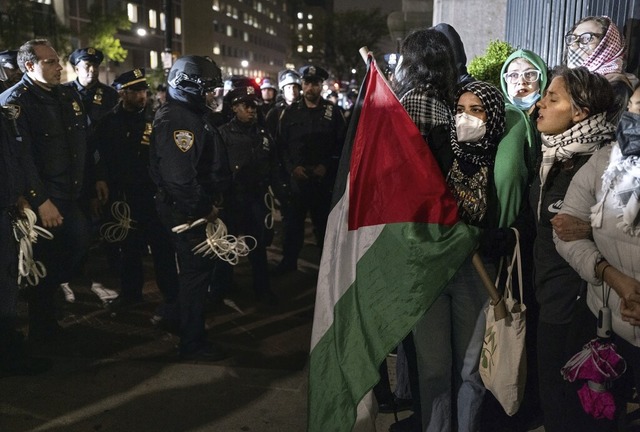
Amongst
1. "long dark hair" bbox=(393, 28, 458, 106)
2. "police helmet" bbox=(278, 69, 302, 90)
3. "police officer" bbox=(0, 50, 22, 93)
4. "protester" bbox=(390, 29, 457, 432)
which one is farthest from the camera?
"police helmet" bbox=(278, 69, 302, 90)

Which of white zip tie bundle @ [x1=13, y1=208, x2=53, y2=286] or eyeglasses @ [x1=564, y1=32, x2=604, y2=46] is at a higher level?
eyeglasses @ [x1=564, y1=32, x2=604, y2=46]

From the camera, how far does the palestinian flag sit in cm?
302

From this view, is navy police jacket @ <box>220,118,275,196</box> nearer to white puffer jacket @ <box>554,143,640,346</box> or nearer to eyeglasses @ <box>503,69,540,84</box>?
eyeglasses @ <box>503,69,540,84</box>

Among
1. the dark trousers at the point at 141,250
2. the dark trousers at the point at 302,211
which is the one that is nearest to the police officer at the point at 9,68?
the dark trousers at the point at 141,250

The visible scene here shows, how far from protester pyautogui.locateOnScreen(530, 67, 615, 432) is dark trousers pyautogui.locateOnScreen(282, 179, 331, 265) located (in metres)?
4.40

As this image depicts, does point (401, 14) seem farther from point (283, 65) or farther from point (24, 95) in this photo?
point (283, 65)

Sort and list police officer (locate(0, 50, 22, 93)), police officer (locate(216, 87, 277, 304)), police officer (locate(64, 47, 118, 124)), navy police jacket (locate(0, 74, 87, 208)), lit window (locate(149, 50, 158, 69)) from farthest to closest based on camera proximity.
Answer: lit window (locate(149, 50, 158, 69)) < police officer (locate(64, 47, 118, 124)) < police officer (locate(0, 50, 22, 93)) < police officer (locate(216, 87, 277, 304)) < navy police jacket (locate(0, 74, 87, 208))

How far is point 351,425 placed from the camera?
307 centimetres

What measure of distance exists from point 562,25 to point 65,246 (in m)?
4.80

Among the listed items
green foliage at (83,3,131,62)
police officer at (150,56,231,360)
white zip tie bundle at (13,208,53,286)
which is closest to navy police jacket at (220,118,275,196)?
police officer at (150,56,231,360)

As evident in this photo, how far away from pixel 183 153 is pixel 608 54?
9.67ft

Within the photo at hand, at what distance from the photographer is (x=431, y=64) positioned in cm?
338

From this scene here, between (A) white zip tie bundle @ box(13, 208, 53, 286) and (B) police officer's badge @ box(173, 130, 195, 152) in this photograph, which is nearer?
(B) police officer's badge @ box(173, 130, 195, 152)

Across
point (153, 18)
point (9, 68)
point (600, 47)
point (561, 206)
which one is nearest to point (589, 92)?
point (561, 206)
